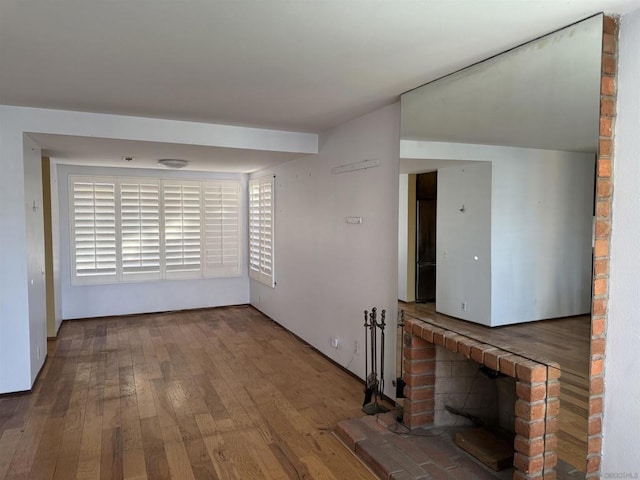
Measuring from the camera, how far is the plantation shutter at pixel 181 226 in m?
6.58

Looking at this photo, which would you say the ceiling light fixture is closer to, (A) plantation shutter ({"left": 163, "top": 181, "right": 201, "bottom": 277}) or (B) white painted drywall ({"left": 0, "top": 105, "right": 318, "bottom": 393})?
(A) plantation shutter ({"left": 163, "top": 181, "right": 201, "bottom": 277})

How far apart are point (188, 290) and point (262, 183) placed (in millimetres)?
2119

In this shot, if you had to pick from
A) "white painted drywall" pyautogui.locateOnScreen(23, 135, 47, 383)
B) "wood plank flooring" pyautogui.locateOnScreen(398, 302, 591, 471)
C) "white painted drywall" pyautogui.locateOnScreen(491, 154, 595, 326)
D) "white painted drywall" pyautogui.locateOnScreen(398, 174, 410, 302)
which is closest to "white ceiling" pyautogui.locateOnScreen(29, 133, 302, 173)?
"white painted drywall" pyautogui.locateOnScreen(23, 135, 47, 383)

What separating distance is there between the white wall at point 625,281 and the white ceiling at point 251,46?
29cm

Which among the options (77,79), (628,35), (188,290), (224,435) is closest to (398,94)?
(628,35)

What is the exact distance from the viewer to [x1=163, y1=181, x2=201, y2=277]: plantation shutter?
6582 mm

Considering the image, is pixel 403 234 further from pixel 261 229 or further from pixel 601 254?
pixel 261 229

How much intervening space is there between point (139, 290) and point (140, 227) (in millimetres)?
969

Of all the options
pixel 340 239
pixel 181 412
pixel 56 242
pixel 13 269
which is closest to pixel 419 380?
pixel 340 239

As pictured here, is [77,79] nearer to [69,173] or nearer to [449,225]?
[449,225]

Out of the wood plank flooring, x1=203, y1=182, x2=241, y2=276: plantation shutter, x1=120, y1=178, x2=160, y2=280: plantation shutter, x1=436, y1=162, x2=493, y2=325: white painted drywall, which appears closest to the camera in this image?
the wood plank flooring

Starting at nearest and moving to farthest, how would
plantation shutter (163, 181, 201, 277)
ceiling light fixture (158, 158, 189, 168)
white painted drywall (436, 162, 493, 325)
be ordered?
white painted drywall (436, 162, 493, 325), ceiling light fixture (158, 158, 189, 168), plantation shutter (163, 181, 201, 277)

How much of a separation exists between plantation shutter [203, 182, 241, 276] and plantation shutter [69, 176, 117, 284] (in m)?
1.34

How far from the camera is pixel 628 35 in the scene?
1.88m
